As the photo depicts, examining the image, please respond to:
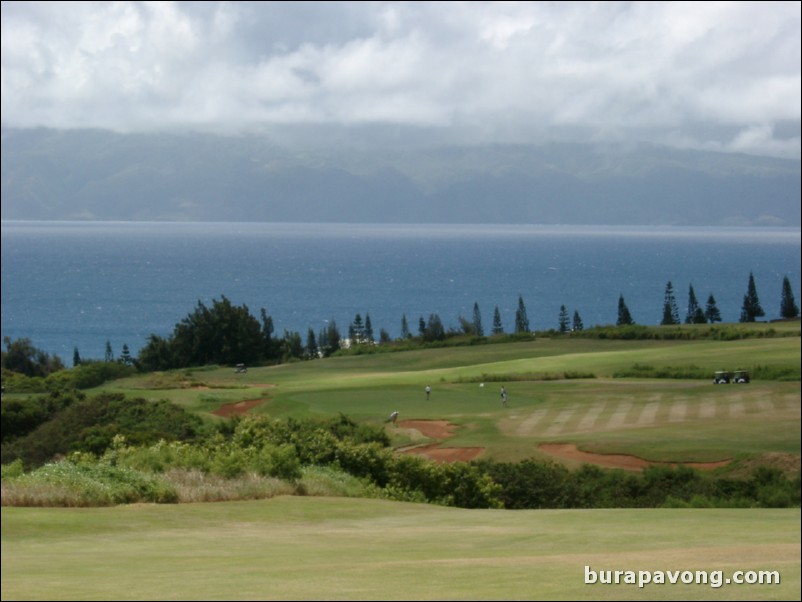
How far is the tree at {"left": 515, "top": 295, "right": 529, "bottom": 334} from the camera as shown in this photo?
47.5ft

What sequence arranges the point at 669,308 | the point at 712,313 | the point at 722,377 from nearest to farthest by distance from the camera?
1. the point at 722,377
2. the point at 712,313
3. the point at 669,308

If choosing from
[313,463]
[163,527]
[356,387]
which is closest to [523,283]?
[356,387]

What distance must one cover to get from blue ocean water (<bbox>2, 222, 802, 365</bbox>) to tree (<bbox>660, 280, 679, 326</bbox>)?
13 centimetres

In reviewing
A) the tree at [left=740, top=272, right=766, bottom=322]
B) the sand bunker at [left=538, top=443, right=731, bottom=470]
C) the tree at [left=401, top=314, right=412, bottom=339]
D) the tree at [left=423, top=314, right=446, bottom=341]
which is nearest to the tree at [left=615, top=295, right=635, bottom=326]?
the tree at [left=740, top=272, right=766, bottom=322]

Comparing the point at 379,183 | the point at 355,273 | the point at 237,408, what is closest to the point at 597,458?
the point at 237,408

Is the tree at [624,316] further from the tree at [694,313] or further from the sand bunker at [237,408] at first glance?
the sand bunker at [237,408]

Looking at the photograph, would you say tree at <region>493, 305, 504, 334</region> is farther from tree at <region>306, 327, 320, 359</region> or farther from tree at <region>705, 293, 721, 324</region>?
tree at <region>705, 293, 721, 324</region>

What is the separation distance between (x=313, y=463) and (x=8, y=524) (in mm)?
5028

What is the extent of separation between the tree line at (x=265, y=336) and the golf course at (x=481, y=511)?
26cm

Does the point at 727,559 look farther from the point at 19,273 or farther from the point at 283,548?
the point at 19,273

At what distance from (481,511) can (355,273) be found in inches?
284

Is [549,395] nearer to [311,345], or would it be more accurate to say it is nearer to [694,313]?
[694,313]

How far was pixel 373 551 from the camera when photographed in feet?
21.4

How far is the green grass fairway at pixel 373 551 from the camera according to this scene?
3.63 metres
